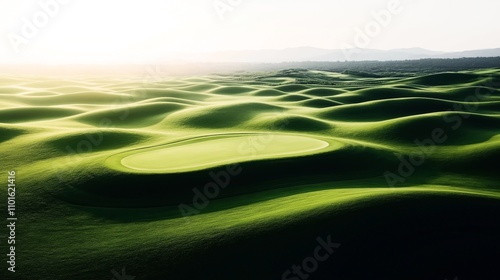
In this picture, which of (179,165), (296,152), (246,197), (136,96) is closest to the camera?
(246,197)

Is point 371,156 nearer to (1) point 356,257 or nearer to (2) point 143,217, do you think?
(1) point 356,257

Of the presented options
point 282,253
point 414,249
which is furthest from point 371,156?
point 282,253

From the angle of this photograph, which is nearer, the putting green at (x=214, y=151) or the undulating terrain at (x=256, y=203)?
the undulating terrain at (x=256, y=203)

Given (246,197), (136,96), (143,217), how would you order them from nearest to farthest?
(143,217) < (246,197) < (136,96)

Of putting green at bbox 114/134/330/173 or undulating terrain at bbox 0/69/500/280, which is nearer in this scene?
undulating terrain at bbox 0/69/500/280
